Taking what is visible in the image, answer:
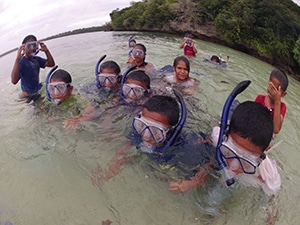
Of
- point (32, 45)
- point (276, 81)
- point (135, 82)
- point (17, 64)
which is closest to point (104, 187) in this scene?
point (135, 82)

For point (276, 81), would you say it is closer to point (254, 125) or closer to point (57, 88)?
point (254, 125)

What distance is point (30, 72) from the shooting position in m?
6.03

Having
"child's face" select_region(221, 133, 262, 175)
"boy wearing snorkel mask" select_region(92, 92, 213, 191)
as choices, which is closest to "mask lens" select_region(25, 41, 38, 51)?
"boy wearing snorkel mask" select_region(92, 92, 213, 191)

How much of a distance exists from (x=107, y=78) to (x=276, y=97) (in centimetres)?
296

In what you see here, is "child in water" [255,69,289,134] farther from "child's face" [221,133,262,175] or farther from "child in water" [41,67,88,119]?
"child in water" [41,67,88,119]

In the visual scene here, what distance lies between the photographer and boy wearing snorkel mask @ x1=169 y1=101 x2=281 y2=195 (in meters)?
2.50

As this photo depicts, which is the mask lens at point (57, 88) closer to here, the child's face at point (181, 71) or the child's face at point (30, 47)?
the child's face at point (30, 47)

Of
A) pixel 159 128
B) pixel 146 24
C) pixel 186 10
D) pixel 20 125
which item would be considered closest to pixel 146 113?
pixel 159 128

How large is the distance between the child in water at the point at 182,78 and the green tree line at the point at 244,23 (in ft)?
37.6

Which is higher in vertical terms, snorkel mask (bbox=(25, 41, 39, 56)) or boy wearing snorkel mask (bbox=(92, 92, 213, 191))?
snorkel mask (bbox=(25, 41, 39, 56))

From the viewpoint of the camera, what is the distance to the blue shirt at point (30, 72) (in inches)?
232

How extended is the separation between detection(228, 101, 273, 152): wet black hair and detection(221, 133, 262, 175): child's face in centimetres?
4

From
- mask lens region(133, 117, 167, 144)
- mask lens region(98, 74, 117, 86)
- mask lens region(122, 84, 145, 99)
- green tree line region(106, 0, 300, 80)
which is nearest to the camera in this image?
mask lens region(133, 117, 167, 144)

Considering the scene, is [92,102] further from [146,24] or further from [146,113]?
[146,24]
